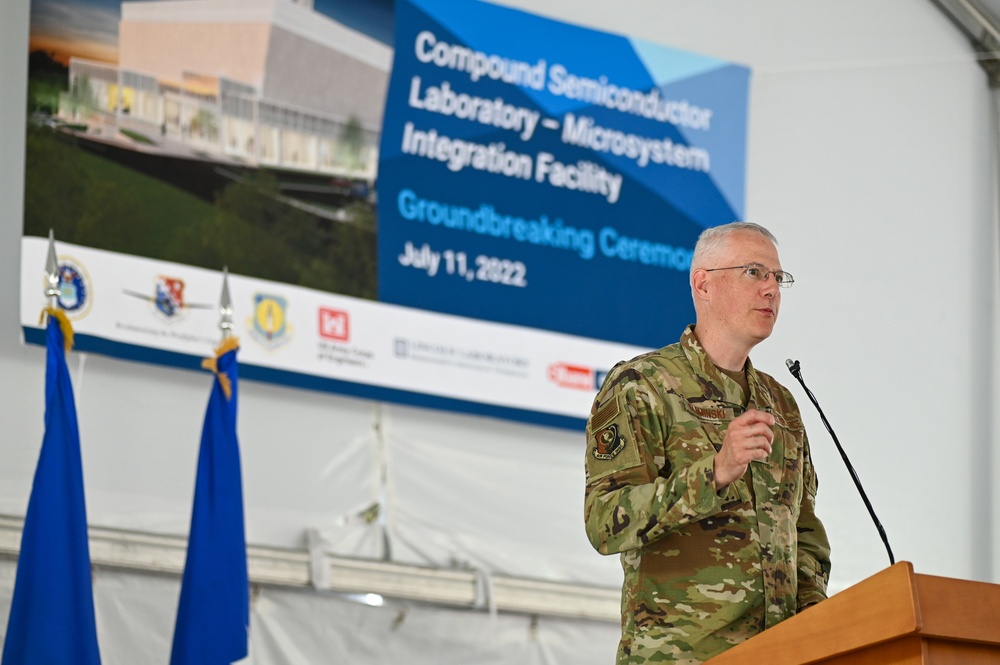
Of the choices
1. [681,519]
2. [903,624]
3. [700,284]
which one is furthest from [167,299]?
[903,624]

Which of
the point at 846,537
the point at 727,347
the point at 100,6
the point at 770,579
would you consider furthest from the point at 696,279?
the point at 846,537

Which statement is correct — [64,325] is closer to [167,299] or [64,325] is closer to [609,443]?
[167,299]

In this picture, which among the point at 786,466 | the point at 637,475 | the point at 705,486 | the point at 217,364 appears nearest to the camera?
the point at 705,486

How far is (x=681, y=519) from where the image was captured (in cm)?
204

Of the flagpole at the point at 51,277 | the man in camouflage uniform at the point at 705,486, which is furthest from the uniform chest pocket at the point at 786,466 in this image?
the flagpole at the point at 51,277

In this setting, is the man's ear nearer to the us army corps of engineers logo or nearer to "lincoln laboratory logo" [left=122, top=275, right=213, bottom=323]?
the us army corps of engineers logo

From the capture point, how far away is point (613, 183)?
5367mm

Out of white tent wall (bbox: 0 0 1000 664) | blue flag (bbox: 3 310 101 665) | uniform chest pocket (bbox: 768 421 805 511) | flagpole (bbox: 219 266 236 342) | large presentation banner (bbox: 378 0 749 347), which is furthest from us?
large presentation banner (bbox: 378 0 749 347)

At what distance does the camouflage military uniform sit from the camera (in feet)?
6.97

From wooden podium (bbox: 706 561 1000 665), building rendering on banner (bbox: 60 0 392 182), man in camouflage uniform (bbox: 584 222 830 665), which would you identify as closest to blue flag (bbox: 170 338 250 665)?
building rendering on banner (bbox: 60 0 392 182)

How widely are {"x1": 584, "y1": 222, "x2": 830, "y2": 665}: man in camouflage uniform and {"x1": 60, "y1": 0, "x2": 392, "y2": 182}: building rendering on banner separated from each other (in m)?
2.59

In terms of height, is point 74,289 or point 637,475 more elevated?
point 74,289

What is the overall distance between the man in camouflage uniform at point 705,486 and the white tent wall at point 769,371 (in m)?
2.46

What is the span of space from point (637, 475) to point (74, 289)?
8.81 ft
